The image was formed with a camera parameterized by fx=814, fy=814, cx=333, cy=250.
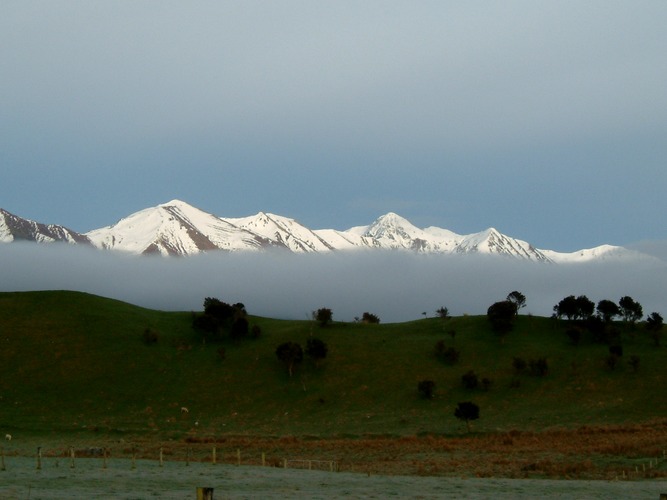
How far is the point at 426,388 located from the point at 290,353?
20.5 m

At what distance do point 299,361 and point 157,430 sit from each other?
28.7m

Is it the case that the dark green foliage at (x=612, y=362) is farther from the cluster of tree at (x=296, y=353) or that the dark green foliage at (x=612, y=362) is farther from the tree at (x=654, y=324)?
the cluster of tree at (x=296, y=353)

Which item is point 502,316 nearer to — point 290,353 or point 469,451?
point 290,353

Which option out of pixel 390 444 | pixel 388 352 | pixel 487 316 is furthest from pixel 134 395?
pixel 487 316

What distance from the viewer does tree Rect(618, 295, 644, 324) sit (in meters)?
120

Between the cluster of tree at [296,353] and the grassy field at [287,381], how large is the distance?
1.48m

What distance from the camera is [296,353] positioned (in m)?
110

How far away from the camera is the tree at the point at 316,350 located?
110562 mm

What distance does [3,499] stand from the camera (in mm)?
29328

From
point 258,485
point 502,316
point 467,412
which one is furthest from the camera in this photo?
point 502,316

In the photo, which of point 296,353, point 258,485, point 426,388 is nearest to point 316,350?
point 296,353

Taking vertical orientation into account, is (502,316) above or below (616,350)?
above

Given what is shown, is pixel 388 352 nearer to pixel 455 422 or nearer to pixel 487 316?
pixel 487 316

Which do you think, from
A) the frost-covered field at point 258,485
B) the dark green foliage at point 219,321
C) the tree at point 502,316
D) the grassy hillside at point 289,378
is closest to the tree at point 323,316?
the grassy hillside at point 289,378
